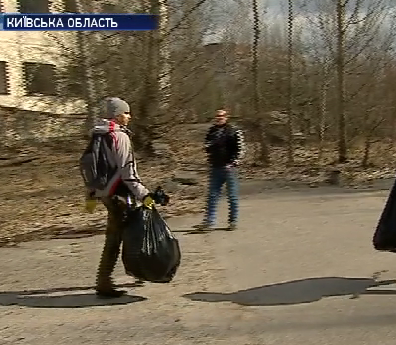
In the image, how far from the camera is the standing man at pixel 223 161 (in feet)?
30.5

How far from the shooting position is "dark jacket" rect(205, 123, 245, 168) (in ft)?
30.4

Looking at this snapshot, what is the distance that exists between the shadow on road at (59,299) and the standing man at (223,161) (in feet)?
10.3

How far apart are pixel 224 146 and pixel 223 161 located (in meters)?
0.21

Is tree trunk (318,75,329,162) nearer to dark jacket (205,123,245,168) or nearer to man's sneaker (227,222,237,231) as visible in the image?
man's sneaker (227,222,237,231)

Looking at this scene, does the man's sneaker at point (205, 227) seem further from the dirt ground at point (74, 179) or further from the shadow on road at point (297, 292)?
the shadow on road at point (297, 292)

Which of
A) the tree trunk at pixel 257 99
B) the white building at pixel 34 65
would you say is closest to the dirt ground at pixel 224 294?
the white building at pixel 34 65

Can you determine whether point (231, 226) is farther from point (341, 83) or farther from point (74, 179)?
point (341, 83)

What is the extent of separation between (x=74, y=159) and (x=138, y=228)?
1309 cm

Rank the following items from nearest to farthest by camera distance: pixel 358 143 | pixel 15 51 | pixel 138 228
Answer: pixel 138 228
pixel 358 143
pixel 15 51

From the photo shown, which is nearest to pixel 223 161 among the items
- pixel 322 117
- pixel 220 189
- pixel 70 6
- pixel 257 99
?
pixel 220 189

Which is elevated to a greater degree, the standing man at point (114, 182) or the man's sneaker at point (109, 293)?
the standing man at point (114, 182)

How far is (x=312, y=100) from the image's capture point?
2175 centimetres

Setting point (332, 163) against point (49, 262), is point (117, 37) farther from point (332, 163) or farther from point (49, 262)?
point (49, 262)

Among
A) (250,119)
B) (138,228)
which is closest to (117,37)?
(250,119)
